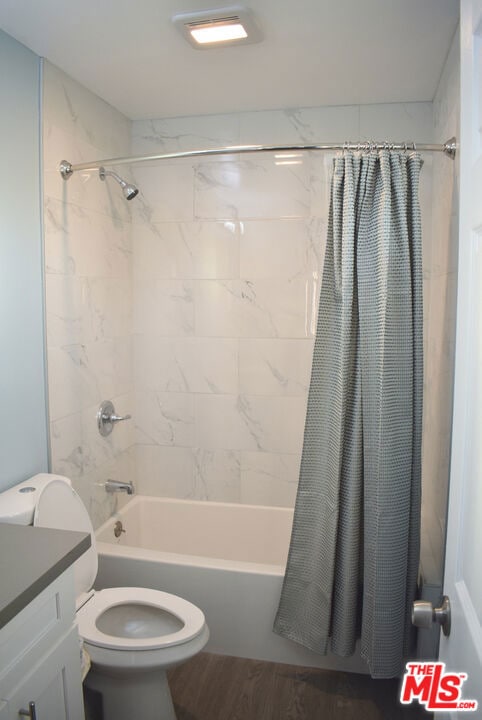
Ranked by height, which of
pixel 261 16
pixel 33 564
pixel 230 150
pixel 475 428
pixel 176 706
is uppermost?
pixel 261 16

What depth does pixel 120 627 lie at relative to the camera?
1.90 m

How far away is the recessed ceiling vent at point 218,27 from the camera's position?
5.50 feet

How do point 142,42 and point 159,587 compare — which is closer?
point 142,42

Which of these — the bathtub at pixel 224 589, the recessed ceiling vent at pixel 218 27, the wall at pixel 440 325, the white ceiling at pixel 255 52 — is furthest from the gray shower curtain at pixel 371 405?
the recessed ceiling vent at pixel 218 27

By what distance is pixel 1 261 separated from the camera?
184 centimetres

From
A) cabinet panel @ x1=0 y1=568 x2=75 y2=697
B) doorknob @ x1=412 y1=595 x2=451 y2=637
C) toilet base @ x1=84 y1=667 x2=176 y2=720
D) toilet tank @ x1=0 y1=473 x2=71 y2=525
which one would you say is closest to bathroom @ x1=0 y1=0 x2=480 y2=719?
toilet tank @ x1=0 y1=473 x2=71 y2=525

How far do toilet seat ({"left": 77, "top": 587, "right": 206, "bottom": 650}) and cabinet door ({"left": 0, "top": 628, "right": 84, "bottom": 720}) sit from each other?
0.32m

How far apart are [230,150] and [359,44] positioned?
23.9 inches

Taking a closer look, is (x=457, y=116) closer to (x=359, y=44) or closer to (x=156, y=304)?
(x=359, y=44)

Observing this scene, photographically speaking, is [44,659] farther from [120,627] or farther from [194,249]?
[194,249]

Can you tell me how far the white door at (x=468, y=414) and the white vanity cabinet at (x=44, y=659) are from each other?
2.89 ft

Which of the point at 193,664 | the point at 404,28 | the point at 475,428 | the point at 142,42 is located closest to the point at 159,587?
the point at 193,664

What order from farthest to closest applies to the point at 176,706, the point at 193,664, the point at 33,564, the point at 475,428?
the point at 193,664 < the point at 176,706 < the point at 33,564 < the point at 475,428

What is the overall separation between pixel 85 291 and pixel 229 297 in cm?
75
